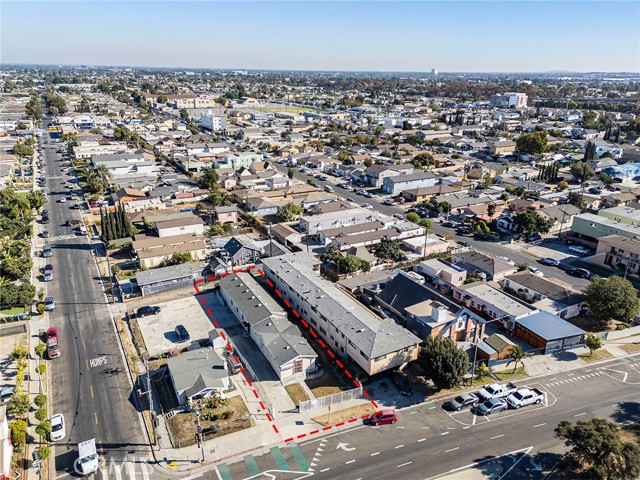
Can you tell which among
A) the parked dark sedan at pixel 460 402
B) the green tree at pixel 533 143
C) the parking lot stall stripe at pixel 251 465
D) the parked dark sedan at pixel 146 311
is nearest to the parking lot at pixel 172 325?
the parked dark sedan at pixel 146 311

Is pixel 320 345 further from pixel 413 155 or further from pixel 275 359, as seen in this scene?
pixel 413 155

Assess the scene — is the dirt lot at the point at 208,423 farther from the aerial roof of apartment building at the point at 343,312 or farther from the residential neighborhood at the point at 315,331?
the aerial roof of apartment building at the point at 343,312

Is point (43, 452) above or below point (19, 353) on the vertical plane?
below

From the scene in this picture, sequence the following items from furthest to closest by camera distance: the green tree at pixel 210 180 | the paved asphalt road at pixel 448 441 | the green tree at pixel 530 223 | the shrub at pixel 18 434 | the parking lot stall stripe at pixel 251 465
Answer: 1. the green tree at pixel 210 180
2. the green tree at pixel 530 223
3. the shrub at pixel 18 434
4. the paved asphalt road at pixel 448 441
5. the parking lot stall stripe at pixel 251 465

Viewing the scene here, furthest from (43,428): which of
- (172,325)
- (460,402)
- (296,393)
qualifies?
(460,402)

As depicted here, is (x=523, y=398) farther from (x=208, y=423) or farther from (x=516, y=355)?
(x=208, y=423)

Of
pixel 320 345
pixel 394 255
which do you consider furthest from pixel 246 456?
pixel 394 255
